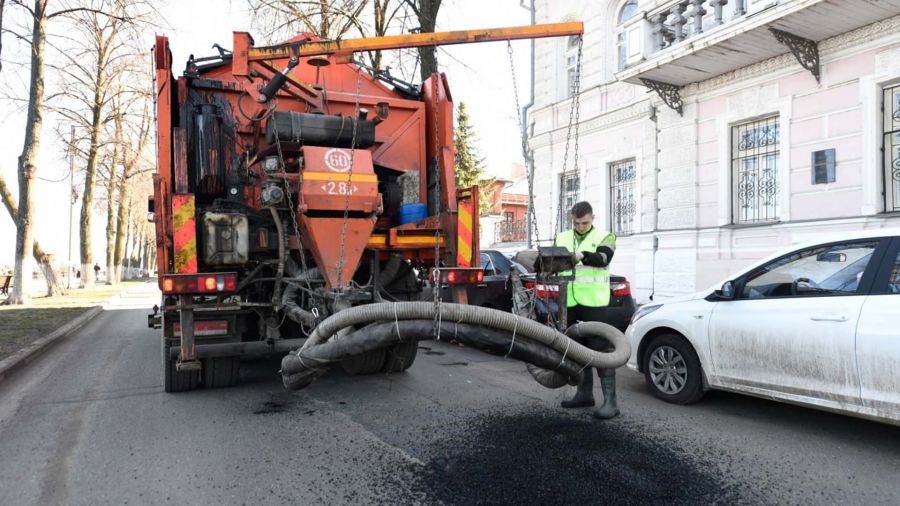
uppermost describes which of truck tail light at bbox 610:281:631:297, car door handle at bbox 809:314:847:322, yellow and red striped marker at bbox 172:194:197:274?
yellow and red striped marker at bbox 172:194:197:274

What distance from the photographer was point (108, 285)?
93.3 feet

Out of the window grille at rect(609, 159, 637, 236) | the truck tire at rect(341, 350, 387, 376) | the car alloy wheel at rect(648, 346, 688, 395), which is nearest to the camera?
the car alloy wheel at rect(648, 346, 688, 395)

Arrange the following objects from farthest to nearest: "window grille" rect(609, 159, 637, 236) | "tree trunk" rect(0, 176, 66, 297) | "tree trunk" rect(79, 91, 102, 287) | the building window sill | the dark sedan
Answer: "tree trunk" rect(79, 91, 102, 287), "tree trunk" rect(0, 176, 66, 297), "window grille" rect(609, 159, 637, 236), the building window sill, the dark sedan

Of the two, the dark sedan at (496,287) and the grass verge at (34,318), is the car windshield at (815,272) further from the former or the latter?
the grass verge at (34,318)

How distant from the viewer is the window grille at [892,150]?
8945 mm

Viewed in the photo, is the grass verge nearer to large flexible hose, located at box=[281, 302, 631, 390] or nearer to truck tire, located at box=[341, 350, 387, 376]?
truck tire, located at box=[341, 350, 387, 376]

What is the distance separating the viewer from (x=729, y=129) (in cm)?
1155

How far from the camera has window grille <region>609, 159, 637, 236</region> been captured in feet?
45.1

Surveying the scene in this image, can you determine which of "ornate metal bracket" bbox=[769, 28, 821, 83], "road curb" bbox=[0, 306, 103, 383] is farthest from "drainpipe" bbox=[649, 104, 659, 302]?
"road curb" bbox=[0, 306, 103, 383]

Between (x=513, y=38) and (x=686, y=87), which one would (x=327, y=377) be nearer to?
(x=513, y=38)

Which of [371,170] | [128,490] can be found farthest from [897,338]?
[128,490]

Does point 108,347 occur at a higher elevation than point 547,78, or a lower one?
lower

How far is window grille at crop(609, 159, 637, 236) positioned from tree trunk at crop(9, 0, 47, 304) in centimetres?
1447

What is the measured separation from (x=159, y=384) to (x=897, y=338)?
6.54 m
